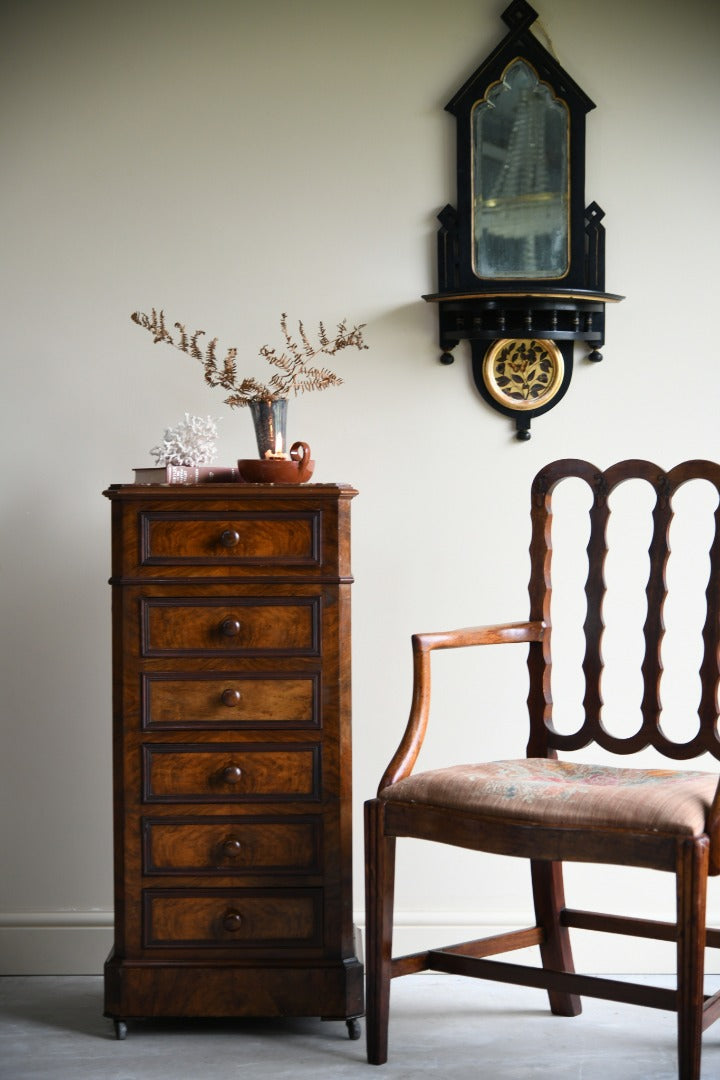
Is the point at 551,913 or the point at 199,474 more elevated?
the point at 199,474

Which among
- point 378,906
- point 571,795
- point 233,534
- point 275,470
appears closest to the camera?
point 571,795

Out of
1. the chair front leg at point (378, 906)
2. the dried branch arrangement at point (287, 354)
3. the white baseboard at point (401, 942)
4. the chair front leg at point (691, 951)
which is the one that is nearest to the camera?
the chair front leg at point (691, 951)

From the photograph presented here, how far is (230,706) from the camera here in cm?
265

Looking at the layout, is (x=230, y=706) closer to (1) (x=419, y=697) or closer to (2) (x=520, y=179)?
(1) (x=419, y=697)

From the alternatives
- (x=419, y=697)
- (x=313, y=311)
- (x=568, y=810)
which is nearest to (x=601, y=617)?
(x=419, y=697)

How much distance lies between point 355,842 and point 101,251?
171cm

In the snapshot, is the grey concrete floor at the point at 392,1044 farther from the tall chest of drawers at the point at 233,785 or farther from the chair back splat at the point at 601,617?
the chair back splat at the point at 601,617

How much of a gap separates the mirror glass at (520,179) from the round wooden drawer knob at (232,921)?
1.73 meters

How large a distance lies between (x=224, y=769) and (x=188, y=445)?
0.75 metres

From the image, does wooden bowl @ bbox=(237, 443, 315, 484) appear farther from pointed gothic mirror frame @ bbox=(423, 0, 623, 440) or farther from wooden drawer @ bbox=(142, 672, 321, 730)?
pointed gothic mirror frame @ bbox=(423, 0, 623, 440)

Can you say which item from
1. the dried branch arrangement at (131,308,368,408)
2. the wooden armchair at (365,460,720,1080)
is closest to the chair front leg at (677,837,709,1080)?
the wooden armchair at (365,460,720,1080)

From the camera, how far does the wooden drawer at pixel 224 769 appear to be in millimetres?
2654

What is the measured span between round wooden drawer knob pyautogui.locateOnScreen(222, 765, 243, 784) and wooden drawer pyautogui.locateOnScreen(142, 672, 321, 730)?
93 millimetres

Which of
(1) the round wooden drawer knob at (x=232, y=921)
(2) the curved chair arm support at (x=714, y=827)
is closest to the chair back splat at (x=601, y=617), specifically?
(2) the curved chair arm support at (x=714, y=827)
